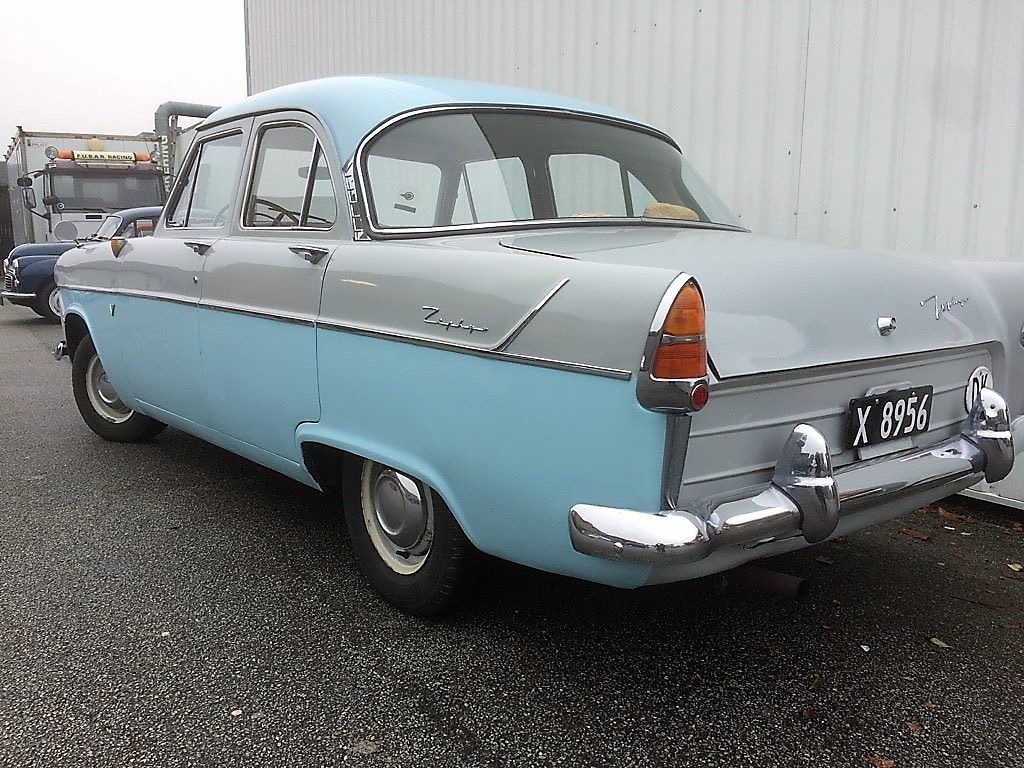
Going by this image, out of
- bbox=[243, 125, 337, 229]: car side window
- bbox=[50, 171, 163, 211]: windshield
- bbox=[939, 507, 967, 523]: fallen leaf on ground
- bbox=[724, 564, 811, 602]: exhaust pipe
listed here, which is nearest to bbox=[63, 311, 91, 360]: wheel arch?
bbox=[243, 125, 337, 229]: car side window

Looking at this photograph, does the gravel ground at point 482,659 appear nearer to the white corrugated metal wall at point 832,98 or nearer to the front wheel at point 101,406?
the front wheel at point 101,406

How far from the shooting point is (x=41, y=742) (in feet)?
7.00

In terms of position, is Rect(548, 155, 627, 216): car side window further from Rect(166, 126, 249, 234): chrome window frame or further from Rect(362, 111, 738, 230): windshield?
Rect(166, 126, 249, 234): chrome window frame

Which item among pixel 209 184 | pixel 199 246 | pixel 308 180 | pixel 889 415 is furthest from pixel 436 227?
pixel 209 184

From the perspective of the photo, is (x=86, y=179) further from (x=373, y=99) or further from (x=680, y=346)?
(x=680, y=346)

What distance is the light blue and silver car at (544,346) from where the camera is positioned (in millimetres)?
1986

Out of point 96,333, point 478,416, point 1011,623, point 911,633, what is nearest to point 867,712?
point 911,633

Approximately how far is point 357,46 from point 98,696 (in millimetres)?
7333

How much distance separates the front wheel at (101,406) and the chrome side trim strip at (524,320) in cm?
334

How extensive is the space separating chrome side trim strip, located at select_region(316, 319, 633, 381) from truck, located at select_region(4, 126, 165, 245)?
11.7 m

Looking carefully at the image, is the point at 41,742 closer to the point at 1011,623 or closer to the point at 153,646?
the point at 153,646

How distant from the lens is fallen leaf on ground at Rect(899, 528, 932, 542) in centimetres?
375

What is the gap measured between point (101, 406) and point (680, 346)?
4158 mm

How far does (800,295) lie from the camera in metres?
2.20
